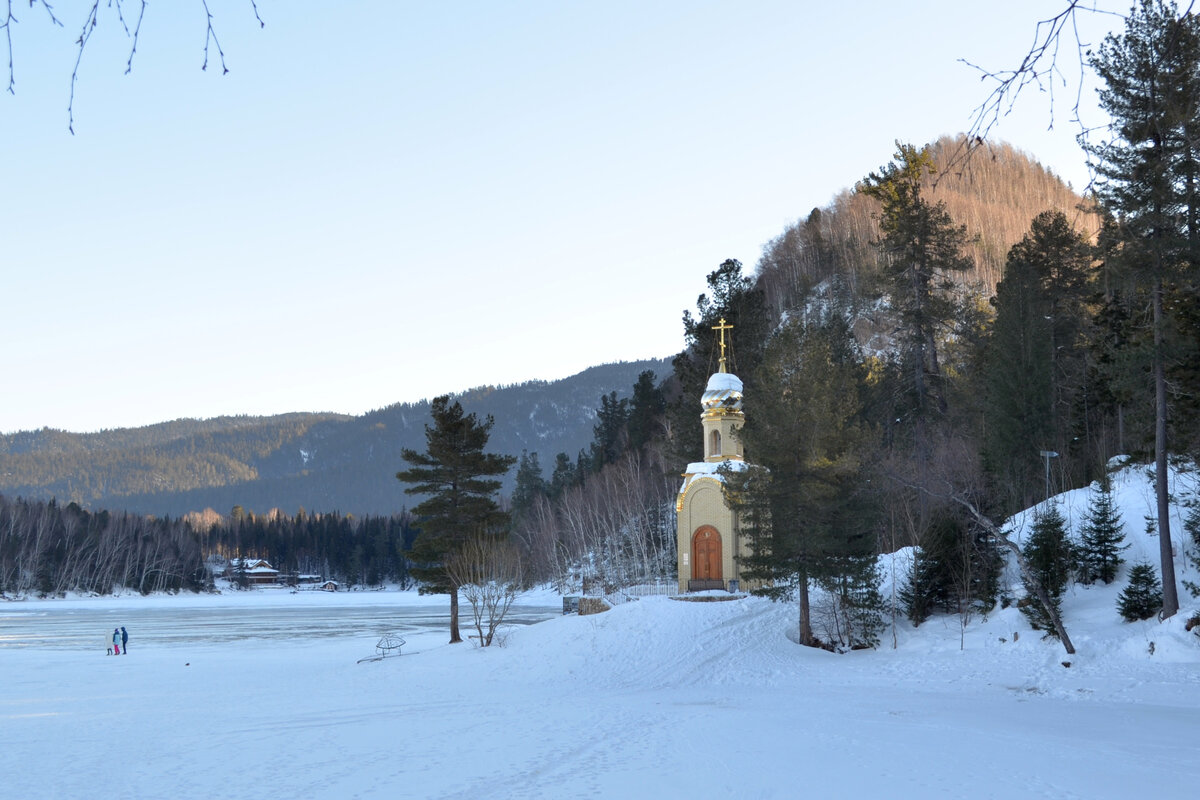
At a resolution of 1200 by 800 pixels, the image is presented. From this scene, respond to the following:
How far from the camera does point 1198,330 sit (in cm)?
2398

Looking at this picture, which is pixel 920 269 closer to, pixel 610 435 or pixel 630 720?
pixel 630 720

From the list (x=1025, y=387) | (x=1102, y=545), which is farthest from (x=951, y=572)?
(x=1025, y=387)

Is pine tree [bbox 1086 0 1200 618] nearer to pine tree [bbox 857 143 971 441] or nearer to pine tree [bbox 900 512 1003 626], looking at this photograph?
pine tree [bbox 900 512 1003 626]

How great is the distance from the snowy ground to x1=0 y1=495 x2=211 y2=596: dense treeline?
259 feet

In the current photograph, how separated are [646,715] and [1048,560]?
14.3m

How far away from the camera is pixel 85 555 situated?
372 feet

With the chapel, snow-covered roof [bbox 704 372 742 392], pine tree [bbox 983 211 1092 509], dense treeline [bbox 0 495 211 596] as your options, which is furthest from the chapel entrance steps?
dense treeline [bbox 0 495 211 596]

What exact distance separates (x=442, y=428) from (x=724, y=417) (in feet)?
38.7

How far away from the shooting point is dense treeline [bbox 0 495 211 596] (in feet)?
348

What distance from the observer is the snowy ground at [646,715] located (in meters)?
13.7

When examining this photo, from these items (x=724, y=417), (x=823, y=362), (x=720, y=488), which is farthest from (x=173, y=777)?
(x=724, y=417)

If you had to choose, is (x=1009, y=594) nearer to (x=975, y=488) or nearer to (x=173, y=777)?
(x=975, y=488)

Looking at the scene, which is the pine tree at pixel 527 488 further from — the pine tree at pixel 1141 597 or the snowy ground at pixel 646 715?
the pine tree at pixel 1141 597

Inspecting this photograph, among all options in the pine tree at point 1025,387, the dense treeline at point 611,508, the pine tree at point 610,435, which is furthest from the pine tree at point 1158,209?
the pine tree at point 610,435
